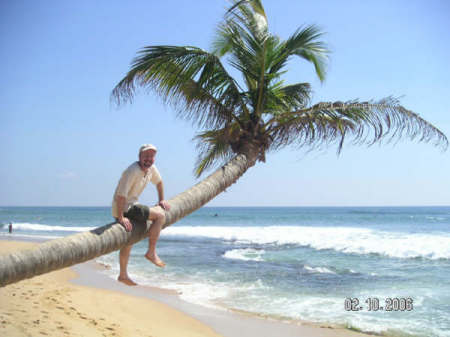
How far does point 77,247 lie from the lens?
2797mm

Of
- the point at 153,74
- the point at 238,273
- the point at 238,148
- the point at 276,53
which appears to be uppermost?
the point at 276,53

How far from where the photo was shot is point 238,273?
1380cm

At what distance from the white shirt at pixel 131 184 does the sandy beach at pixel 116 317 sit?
3.67m

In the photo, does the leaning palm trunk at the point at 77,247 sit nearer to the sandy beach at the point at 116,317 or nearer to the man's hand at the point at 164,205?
the man's hand at the point at 164,205

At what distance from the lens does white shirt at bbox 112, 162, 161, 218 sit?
10.7ft

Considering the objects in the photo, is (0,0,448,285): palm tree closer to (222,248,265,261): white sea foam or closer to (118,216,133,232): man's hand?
(118,216,133,232): man's hand

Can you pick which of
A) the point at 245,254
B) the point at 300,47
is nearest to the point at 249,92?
the point at 300,47

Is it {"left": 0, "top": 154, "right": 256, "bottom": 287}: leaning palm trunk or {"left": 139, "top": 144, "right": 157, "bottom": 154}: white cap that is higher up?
{"left": 139, "top": 144, "right": 157, "bottom": 154}: white cap

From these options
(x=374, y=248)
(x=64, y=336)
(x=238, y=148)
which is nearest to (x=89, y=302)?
(x=64, y=336)

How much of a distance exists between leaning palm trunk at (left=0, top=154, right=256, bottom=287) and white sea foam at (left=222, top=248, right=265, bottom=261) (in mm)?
14193

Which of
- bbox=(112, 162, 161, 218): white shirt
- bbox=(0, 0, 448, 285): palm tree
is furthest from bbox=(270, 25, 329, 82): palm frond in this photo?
bbox=(112, 162, 161, 218): white shirt

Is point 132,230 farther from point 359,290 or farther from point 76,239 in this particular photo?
point 359,290

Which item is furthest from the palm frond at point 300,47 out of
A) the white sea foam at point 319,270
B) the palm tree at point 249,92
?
the white sea foam at point 319,270

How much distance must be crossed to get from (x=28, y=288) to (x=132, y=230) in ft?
24.1
